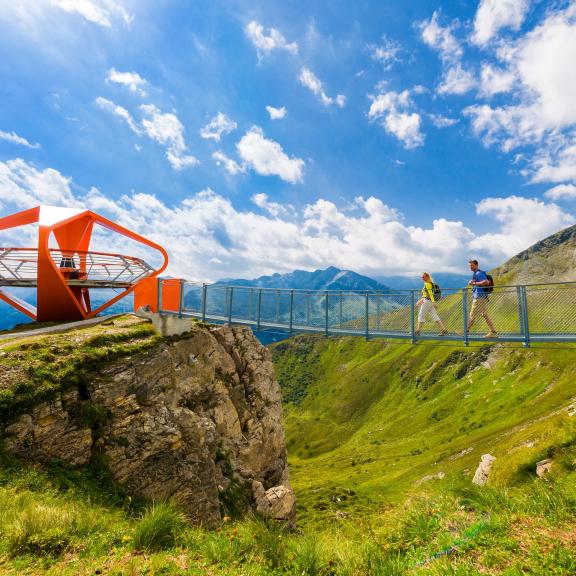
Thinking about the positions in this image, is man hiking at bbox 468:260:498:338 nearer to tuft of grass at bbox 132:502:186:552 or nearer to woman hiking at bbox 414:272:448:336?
woman hiking at bbox 414:272:448:336

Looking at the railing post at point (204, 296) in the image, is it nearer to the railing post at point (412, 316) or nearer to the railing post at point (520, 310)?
the railing post at point (412, 316)

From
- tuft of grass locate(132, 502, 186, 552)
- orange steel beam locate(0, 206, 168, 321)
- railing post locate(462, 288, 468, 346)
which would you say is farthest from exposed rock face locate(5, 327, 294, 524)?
railing post locate(462, 288, 468, 346)

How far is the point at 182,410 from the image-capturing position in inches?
766

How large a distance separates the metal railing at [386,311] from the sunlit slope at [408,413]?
134 ft

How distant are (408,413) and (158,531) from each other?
144 meters

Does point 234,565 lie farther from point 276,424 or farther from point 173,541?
point 276,424

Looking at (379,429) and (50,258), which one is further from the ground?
(50,258)

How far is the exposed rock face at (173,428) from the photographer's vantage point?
528 inches

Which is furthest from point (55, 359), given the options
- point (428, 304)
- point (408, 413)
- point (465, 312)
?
point (408, 413)

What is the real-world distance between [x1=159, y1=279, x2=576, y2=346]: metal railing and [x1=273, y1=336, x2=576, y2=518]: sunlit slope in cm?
4075

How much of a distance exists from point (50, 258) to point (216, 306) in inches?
446

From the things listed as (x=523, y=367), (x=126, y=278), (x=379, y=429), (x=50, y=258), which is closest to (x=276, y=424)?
(x=126, y=278)

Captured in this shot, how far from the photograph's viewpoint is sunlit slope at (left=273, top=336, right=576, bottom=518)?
71.0m

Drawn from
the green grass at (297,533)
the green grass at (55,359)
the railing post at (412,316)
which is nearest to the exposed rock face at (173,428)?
the green grass at (55,359)
